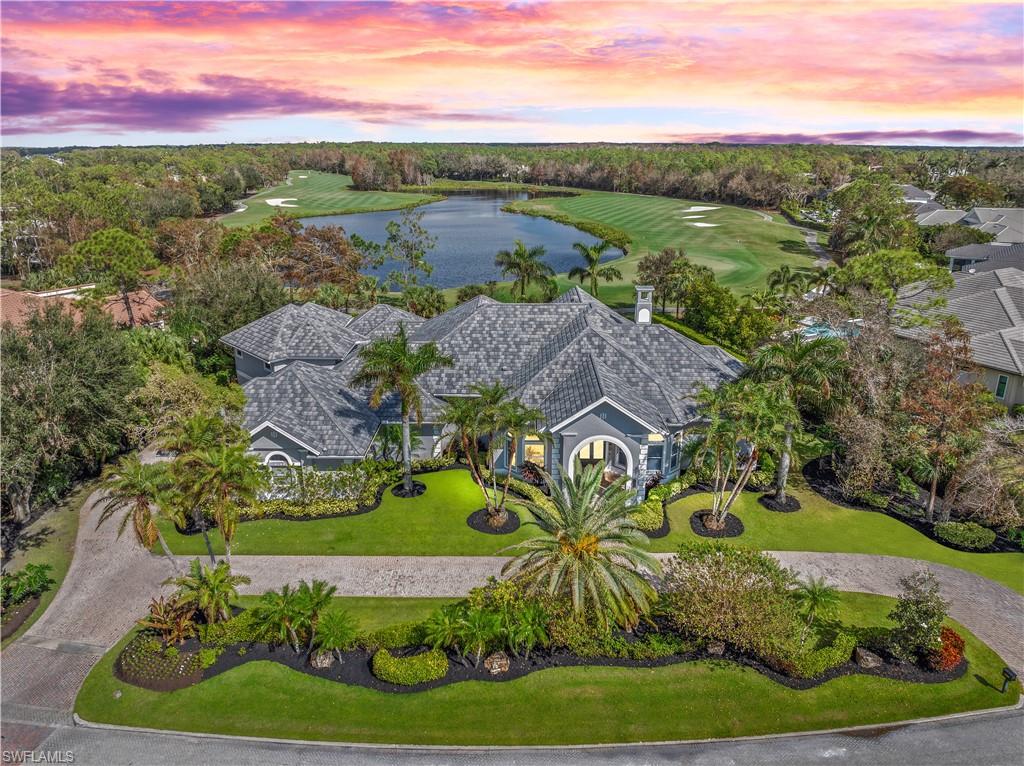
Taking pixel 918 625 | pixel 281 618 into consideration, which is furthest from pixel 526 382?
pixel 918 625

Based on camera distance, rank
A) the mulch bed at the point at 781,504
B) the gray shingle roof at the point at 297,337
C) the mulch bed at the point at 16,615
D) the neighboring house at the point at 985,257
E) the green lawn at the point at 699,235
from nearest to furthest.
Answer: the mulch bed at the point at 16,615
the mulch bed at the point at 781,504
the gray shingle roof at the point at 297,337
the neighboring house at the point at 985,257
the green lawn at the point at 699,235

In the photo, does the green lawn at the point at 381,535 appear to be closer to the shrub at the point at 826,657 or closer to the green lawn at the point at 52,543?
the green lawn at the point at 52,543

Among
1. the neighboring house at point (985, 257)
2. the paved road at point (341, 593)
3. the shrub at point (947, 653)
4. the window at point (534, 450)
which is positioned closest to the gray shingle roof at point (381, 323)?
the window at point (534, 450)

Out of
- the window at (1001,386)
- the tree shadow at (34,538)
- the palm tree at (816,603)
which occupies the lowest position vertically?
the tree shadow at (34,538)

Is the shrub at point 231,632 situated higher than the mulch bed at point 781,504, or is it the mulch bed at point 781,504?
the mulch bed at point 781,504

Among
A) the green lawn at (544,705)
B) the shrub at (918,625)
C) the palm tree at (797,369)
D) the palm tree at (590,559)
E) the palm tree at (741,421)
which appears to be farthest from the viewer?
the palm tree at (797,369)

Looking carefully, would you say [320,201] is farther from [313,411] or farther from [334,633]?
[334,633]
